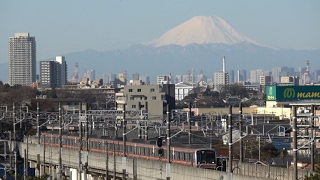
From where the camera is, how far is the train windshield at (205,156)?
1629 inches

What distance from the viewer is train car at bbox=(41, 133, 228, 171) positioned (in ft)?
136

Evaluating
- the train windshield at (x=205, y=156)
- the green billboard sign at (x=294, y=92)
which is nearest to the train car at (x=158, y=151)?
the train windshield at (x=205, y=156)

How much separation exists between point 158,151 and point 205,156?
3.52 metres

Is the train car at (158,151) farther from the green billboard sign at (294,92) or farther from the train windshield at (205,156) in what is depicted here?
the green billboard sign at (294,92)

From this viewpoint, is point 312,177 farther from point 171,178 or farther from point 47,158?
point 47,158

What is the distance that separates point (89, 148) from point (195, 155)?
14779mm

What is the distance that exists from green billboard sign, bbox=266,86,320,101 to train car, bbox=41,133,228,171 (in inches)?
1243

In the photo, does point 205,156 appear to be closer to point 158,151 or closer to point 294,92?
point 158,151

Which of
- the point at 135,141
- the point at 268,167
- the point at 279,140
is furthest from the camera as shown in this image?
the point at 279,140

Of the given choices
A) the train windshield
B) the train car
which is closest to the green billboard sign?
the train car

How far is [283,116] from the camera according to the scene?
8675cm

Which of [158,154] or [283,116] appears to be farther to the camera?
[283,116]

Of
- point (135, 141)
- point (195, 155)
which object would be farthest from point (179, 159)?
point (135, 141)

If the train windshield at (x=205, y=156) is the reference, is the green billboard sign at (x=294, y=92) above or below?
above
